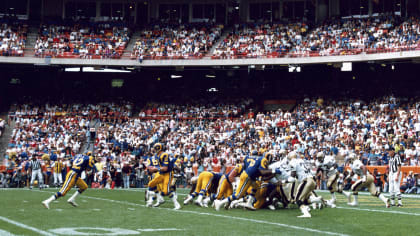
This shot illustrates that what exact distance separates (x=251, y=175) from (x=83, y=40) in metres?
24.6

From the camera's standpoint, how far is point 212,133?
30.5 meters

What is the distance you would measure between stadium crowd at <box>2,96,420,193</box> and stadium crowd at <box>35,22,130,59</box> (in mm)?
3482

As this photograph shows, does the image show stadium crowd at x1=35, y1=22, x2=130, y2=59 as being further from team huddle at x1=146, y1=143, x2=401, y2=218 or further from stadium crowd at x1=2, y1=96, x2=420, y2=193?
team huddle at x1=146, y1=143, x2=401, y2=218

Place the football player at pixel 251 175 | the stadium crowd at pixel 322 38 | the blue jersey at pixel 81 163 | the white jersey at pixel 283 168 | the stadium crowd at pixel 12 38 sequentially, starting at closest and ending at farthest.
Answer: the white jersey at pixel 283 168
the football player at pixel 251 175
the blue jersey at pixel 81 163
the stadium crowd at pixel 322 38
the stadium crowd at pixel 12 38

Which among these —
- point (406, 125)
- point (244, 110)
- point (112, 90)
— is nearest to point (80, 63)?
point (112, 90)

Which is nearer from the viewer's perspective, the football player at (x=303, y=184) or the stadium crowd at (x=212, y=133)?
the football player at (x=303, y=184)

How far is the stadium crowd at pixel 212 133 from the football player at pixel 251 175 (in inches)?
341

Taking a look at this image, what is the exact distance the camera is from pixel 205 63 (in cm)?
3312

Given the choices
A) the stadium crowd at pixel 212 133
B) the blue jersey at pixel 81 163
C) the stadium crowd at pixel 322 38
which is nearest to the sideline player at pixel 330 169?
the blue jersey at pixel 81 163

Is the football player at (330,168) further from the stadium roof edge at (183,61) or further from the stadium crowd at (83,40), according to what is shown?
the stadium crowd at (83,40)

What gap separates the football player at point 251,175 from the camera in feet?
42.3

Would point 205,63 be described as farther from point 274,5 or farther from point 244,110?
point 274,5

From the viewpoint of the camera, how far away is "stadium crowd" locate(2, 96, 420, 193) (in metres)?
24.9

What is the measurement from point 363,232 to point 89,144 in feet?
77.5
